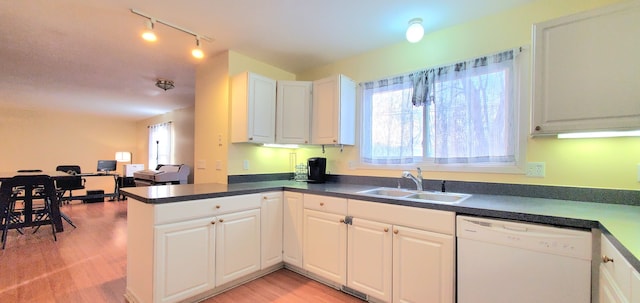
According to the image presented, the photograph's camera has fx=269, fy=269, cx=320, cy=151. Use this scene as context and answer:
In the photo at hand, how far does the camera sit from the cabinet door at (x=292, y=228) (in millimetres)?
2439

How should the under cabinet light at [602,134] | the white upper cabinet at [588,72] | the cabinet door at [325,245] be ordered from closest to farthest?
the white upper cabinet at [588,72]
the under cabinet light at [602,134]
the cabinet door at [325,245]

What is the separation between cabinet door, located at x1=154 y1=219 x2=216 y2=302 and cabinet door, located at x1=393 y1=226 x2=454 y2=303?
4.49ft

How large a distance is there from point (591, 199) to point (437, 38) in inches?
64.1

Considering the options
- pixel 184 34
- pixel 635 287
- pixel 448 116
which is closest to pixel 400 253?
pixel 635 287

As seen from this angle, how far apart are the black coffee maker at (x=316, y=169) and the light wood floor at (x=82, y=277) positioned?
98 centimetres

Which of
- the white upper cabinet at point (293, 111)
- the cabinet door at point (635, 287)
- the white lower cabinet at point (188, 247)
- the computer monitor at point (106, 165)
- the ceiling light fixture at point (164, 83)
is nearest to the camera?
the cabinet door at point (635, 287)

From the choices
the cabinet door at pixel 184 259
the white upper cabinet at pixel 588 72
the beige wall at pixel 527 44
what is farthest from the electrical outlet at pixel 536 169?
the cabinet door at pixel 184 259

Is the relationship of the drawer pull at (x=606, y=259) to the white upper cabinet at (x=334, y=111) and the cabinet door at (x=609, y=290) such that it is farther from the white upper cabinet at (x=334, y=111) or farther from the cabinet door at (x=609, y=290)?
the white upper cabinet at (x=334, y=111)

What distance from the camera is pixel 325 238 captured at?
7.38 feet

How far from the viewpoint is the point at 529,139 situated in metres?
1.95

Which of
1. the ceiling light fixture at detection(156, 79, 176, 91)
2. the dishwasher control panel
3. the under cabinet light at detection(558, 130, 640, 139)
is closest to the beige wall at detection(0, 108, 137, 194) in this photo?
the ceiling light fixture at detection(156, 79, 176, 91)

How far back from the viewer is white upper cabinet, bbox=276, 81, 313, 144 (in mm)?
2922

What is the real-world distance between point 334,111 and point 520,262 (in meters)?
1.88

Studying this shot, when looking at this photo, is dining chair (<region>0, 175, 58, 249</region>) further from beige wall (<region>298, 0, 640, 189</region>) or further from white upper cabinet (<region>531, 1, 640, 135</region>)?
white upper cabinet (<region>531, 1, 640, 135</region>)
